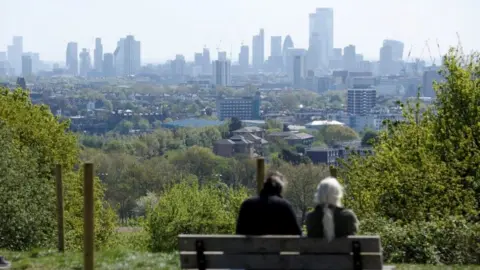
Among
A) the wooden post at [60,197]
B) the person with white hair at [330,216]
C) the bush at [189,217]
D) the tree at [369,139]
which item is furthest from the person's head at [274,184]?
the tree at [369,139]

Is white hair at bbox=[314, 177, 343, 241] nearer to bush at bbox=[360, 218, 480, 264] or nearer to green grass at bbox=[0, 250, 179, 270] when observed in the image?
green grass at bbox=[0, 250, 179, 270]

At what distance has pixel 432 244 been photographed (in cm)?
1218

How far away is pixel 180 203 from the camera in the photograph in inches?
983

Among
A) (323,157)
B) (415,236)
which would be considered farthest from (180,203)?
(323,157)

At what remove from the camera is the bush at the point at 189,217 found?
22.7 meters

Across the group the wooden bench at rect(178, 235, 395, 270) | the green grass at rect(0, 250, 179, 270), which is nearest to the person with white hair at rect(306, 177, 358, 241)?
the wooden bench at rect(178, 235, 395, 270)

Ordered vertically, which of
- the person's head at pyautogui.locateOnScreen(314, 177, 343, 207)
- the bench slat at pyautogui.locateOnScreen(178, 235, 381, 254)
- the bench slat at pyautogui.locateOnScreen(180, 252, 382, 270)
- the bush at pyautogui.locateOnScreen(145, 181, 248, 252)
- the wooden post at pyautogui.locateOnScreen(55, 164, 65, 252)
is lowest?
the bush at pyautogui.locateOnScreen(145, 181, 248, 252)

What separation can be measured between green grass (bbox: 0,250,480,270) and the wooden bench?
8.96 feet

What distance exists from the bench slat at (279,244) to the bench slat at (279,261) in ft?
0.12

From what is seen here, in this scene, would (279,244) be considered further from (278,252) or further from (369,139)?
(369,139)

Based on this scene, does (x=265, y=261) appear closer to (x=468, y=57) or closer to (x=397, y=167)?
(x=397, y=167)

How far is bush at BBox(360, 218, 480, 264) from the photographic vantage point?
11914mm

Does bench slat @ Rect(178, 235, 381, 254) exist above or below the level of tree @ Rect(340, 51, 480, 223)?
above

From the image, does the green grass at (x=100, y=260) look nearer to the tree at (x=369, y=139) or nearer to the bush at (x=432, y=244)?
the bush at (x=432, y=244)
